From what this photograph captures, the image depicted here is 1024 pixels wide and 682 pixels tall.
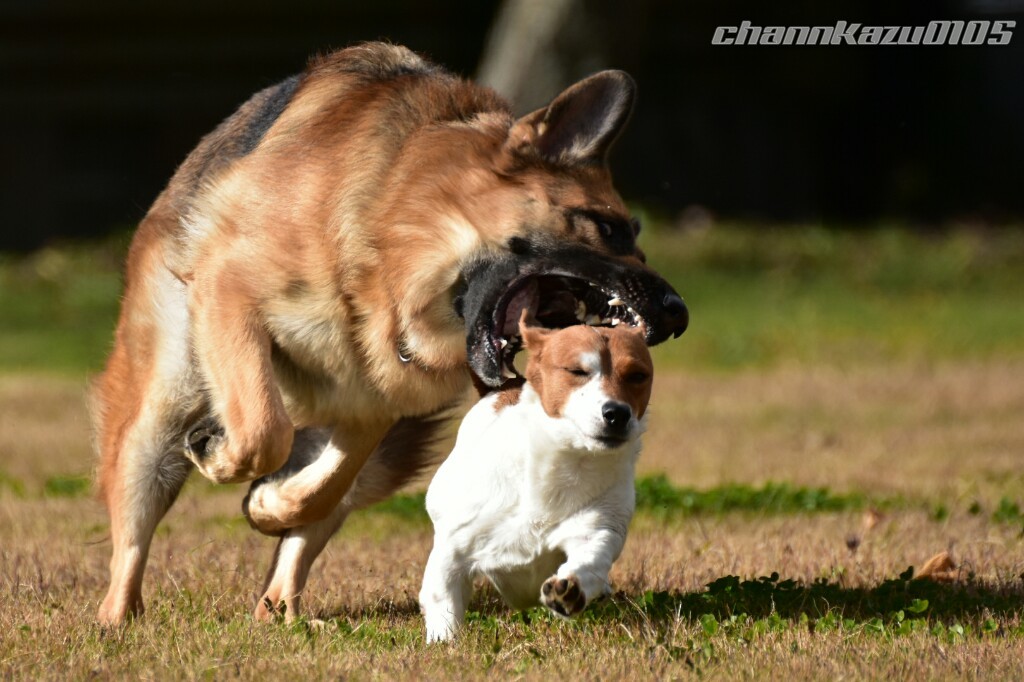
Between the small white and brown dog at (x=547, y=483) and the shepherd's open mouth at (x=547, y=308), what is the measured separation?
0.48ft

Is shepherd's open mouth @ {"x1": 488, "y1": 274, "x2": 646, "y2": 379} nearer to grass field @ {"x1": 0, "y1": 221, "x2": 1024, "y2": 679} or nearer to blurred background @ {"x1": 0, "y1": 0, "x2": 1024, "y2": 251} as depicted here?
grass field @ {"x1": 0, "y1": 221, "x2": 1024, "y2": 679}

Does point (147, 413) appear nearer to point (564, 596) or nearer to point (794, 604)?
point (564, 596)

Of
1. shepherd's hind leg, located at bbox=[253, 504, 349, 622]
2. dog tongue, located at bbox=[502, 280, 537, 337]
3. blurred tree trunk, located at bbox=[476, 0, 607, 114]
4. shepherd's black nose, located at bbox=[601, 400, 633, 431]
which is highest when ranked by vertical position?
blurred tree trunk, located at bbox=[476, 0, 607, 114]

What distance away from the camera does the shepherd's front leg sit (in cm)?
502

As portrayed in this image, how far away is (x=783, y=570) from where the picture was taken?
5.82 meters

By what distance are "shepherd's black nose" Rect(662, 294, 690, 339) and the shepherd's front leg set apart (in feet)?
4.55

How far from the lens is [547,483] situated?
442 cm

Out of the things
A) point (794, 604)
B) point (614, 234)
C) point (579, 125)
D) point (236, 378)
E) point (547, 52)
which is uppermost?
point (547, 52)

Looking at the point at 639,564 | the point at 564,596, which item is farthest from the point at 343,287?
the point at 639,564

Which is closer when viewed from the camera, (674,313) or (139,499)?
(674,313)

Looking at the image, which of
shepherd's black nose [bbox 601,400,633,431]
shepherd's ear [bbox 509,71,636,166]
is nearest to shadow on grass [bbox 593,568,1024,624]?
shepherd's black nose [bbox 601,400,633,431]

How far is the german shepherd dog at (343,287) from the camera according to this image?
4.77 meters

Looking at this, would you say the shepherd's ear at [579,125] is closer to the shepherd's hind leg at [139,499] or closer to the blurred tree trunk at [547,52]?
the shepherd's hind leg at [139,499]

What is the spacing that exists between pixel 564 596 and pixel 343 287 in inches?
58.2
